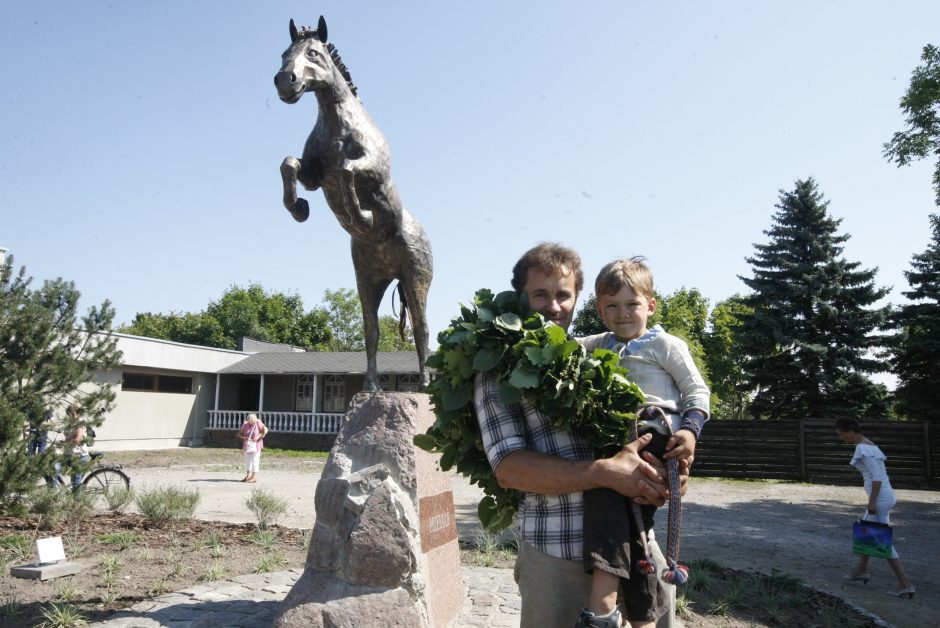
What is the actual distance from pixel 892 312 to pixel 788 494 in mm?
10434

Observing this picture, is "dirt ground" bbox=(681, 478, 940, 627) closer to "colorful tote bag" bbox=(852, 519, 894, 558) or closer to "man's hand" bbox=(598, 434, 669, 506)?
"colorful tote bag" bbox=(852, 519, 894, 558)

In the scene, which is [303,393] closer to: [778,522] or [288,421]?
[288,421]

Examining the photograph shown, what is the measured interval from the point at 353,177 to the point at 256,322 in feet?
177

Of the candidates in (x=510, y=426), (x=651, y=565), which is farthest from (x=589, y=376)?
(x=651, y=565)

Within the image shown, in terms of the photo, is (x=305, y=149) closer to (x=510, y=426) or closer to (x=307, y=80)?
(x=307, y=80)

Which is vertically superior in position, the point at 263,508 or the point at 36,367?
the point at 36,367

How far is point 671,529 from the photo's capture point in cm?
195

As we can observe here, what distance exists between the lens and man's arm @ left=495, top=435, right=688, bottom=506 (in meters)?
1.87

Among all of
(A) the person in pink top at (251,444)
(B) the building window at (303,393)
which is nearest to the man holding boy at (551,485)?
(A) the person in pink top at (251,444)

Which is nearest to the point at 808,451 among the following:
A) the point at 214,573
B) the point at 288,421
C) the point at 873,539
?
the point at 873,539

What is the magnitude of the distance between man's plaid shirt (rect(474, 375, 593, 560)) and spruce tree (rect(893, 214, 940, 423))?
20.4 meters

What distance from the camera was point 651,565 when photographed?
1926mm

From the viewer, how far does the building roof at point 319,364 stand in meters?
26.0

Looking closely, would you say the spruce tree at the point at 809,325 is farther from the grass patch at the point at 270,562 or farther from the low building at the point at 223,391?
the grass patch at the point at 270,562
